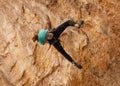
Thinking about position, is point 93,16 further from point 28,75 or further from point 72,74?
point 28,75

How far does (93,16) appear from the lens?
32.0 ft

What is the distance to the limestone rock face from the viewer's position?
9383 millimetres

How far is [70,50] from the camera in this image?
9625 millimetres

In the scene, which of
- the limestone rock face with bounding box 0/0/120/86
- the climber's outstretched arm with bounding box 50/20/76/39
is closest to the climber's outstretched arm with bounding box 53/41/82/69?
the climber's outstretched arm with bounding box 50/20/76/39

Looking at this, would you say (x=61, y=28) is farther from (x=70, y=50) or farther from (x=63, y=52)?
(x=70, y=50)

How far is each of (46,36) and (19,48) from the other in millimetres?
1797

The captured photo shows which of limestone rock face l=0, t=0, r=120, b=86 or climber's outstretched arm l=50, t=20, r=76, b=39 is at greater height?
climber's outstretched arm l=50, t=20, r=76, b=39

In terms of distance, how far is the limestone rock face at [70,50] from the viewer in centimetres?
938

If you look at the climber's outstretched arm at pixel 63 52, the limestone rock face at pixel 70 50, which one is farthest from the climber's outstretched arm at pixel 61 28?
the limestone rock face at pixel 70 50

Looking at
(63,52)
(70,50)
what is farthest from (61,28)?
(70,50)

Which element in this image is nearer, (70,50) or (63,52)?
(63,52)

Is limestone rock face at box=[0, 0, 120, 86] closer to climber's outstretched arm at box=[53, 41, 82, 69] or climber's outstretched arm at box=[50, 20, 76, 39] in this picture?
climber's outstretched arm at box=[53, 41, 82, 69]

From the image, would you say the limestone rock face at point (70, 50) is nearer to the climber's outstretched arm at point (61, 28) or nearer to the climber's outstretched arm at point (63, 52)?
the climber's outstretched arm at point (63, 52)

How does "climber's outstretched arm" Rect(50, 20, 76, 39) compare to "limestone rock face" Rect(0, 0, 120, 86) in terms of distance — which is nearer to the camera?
"climber's outstretched arm" Rect(50, 20, 76, 39)
